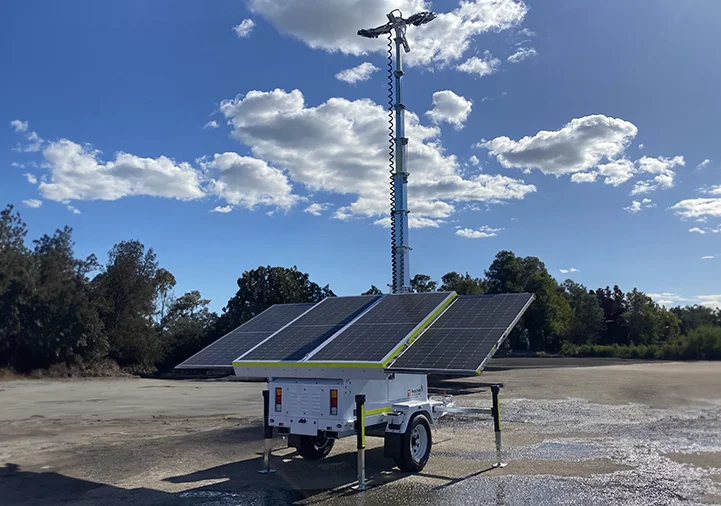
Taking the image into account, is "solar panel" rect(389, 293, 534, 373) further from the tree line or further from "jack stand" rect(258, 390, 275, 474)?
the tree line

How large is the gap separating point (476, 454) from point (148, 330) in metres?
48.6

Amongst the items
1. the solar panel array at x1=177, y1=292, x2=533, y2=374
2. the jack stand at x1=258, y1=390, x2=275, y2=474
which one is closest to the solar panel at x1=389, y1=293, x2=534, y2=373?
the solar panel array at x1=177, y1=292, x2=533, y2=374

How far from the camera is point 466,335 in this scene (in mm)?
9391

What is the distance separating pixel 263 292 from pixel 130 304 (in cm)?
1259

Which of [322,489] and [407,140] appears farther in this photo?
[407,140]

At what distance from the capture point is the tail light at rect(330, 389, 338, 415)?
9352 mm

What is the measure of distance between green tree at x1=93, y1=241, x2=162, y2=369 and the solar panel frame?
4667cm

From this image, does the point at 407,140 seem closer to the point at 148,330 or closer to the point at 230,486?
the point at 230,486

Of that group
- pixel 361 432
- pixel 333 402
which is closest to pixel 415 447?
pixel 361 432

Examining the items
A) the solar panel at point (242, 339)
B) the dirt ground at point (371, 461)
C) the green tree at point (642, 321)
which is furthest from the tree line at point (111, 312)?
the solar panel at point (242, 339)

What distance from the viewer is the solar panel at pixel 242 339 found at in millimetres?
11008

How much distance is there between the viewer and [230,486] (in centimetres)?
946

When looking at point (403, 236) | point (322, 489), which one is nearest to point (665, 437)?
point (403, 236)

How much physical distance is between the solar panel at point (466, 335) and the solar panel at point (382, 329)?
0.27 metres
